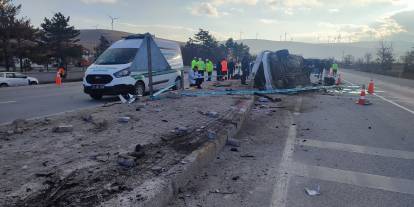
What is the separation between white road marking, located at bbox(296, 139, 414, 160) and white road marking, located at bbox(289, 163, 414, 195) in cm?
140

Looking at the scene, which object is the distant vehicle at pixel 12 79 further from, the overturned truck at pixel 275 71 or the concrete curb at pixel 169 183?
the concrete curb at pixel 169 183

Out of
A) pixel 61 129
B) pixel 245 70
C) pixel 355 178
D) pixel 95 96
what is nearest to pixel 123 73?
pixel 95 96

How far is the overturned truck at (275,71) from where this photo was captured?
17.2 m

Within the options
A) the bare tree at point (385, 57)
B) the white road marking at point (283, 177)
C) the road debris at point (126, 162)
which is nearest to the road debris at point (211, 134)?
the white road marking at point (283, 177)

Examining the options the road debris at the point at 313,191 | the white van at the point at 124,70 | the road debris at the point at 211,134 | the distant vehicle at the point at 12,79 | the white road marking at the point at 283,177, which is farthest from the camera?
the distant vehicle at the point at 12,79

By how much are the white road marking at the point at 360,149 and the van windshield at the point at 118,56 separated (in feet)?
25.6

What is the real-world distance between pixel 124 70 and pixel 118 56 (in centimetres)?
89

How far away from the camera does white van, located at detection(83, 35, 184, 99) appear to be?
12594 mm

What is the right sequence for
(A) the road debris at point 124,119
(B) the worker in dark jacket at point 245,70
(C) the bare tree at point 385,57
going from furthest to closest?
(C) the bare tree at point 385,57, (B) the worker in dark jacket at point 245,70, (A) the road debris at point 124,119

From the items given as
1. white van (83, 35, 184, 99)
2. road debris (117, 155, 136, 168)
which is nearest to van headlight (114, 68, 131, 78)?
white van (83, 35, 184, 99)

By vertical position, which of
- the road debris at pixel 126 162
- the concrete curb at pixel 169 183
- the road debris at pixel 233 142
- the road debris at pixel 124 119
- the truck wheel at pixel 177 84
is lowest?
the road debris at pixel 233 142

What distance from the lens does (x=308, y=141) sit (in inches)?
292

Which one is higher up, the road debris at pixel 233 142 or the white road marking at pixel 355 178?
the road debris at pixel 233 142

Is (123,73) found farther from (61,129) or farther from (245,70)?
(245,70)
